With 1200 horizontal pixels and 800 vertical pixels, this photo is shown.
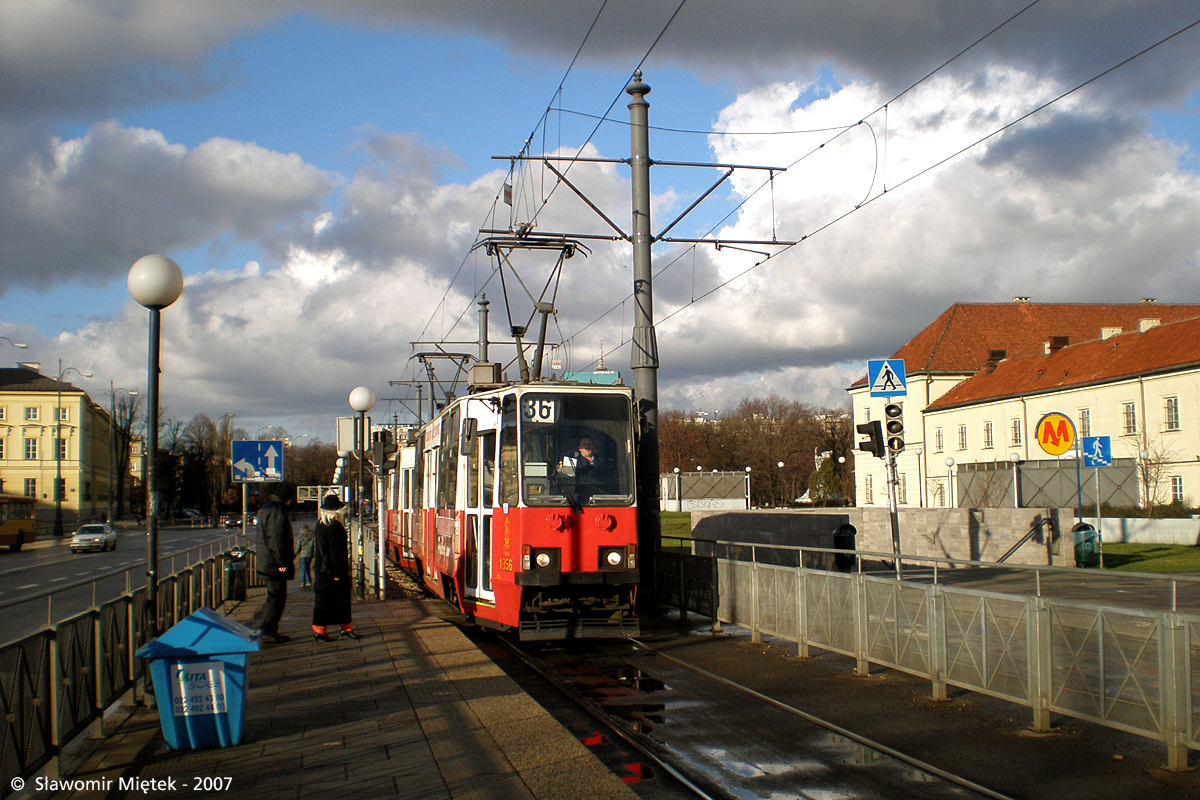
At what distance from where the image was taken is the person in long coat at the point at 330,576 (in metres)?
12.7

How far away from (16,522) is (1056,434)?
49.0 metres

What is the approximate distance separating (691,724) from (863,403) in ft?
213

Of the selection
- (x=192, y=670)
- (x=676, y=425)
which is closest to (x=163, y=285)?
(x=192, y=670)

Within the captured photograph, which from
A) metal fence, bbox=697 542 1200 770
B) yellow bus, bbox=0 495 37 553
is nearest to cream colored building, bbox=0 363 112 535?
yellow bus, bbox=0 495 37 553

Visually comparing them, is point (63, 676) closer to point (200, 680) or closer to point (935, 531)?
point (200, 680)

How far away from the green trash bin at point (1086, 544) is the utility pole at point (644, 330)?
1267 cm

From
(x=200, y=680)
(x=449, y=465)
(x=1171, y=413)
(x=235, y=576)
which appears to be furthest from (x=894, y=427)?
(x=1171, y=413)

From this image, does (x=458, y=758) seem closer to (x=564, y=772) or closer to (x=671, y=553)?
(x=564, y=772)

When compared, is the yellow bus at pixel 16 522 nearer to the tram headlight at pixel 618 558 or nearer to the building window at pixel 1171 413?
the tram headlight at pixel 618 558

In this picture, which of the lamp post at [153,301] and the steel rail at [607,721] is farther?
the lamp post at [153,301]

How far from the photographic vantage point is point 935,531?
83.1ft

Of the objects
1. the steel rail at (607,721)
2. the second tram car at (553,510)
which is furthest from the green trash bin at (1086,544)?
the steel rail at (607,721)

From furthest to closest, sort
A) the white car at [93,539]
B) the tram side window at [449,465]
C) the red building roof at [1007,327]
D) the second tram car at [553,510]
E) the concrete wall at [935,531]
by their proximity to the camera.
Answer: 1. the red building roof at [1007,327]
2. the white car at [93,539]
3. the concrete wall at [935,531]
4. the tram side window at [449,465]
5. the second tram car at [553,510]

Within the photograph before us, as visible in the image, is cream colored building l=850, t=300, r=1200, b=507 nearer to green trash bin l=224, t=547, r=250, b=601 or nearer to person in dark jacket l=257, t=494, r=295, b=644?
green trash bin l=224, t=547, r=250, b=601
